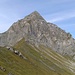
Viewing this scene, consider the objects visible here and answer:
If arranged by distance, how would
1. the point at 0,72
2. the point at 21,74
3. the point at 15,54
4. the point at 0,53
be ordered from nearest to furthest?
the point at 0,72, the point at 21,74, the point at 0,53, the point at 15,54

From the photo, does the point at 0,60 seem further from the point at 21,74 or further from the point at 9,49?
the point at 9,49

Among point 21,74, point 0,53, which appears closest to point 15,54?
point 0,53

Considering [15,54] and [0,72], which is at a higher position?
[15,54]

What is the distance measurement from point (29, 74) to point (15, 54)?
4543 centimetres

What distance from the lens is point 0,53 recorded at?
166125mm

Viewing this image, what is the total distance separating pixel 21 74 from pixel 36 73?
28770 millimetres

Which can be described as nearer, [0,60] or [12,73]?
[12,73]

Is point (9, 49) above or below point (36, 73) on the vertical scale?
above

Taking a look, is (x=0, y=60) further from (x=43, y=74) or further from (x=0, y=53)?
(x=43, y=74)

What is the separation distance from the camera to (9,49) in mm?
199125

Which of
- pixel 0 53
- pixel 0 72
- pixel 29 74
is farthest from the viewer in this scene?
pixel 0 53

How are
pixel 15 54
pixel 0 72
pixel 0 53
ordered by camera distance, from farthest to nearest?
pixel 15 54
pixel 0 53
pixel 0 72

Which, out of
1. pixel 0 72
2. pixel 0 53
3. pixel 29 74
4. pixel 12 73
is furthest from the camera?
pixel 0 53

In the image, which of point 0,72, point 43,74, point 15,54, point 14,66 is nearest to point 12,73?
point 0,72
